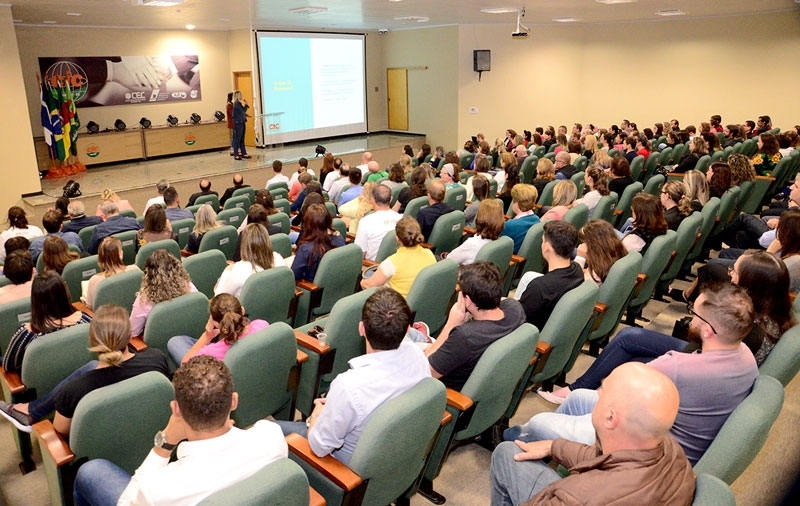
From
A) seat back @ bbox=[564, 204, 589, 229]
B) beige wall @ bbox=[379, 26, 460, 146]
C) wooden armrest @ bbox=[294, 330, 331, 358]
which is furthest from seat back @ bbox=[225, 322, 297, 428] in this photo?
beige wall @ bbox=[379, 26, 460, 146]

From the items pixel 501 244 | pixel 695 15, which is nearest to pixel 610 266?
pixel 501 244

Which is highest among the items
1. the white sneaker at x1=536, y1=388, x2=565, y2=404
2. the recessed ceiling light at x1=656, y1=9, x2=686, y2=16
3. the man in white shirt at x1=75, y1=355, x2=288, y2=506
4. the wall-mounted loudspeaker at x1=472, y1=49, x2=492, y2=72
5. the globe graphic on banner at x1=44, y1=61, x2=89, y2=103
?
the recessed ceiling light at x1=656, y1=9, x2=686, y2=16

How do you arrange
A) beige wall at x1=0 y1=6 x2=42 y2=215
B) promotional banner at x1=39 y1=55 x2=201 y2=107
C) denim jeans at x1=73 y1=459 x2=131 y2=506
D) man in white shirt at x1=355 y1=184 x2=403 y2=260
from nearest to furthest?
1. denim jeans at x1=73 y1=459 x2=131 y2=506
2. man in white shirt at x1=355 y1=184 x2=403 y2=260
3. beige wall at x1=0 y1=6 x2=42 y2=215
4. promotional banner at x1=39 y1=55 x2=201 y2=107

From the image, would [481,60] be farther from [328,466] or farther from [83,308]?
[328,466]

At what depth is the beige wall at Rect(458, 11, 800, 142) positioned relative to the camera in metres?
14.1

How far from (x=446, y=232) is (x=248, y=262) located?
2007 millimetres

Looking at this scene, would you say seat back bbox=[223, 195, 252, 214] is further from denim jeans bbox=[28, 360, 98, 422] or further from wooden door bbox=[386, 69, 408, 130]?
wooden door bbox=[386, 69, 408, 130]

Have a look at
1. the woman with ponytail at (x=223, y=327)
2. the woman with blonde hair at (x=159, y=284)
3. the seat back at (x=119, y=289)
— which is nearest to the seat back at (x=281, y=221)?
the seat back at (x=119, y=289)

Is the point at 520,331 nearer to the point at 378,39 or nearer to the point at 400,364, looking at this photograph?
the point at 400,364

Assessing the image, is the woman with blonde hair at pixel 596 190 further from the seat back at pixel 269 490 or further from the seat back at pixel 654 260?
the seat back at pixel 269 490

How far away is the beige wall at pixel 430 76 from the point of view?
15406 mm

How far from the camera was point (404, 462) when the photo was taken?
2322mm

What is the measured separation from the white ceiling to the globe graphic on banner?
33.5 inches

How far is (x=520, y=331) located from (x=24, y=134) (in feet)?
33.9
